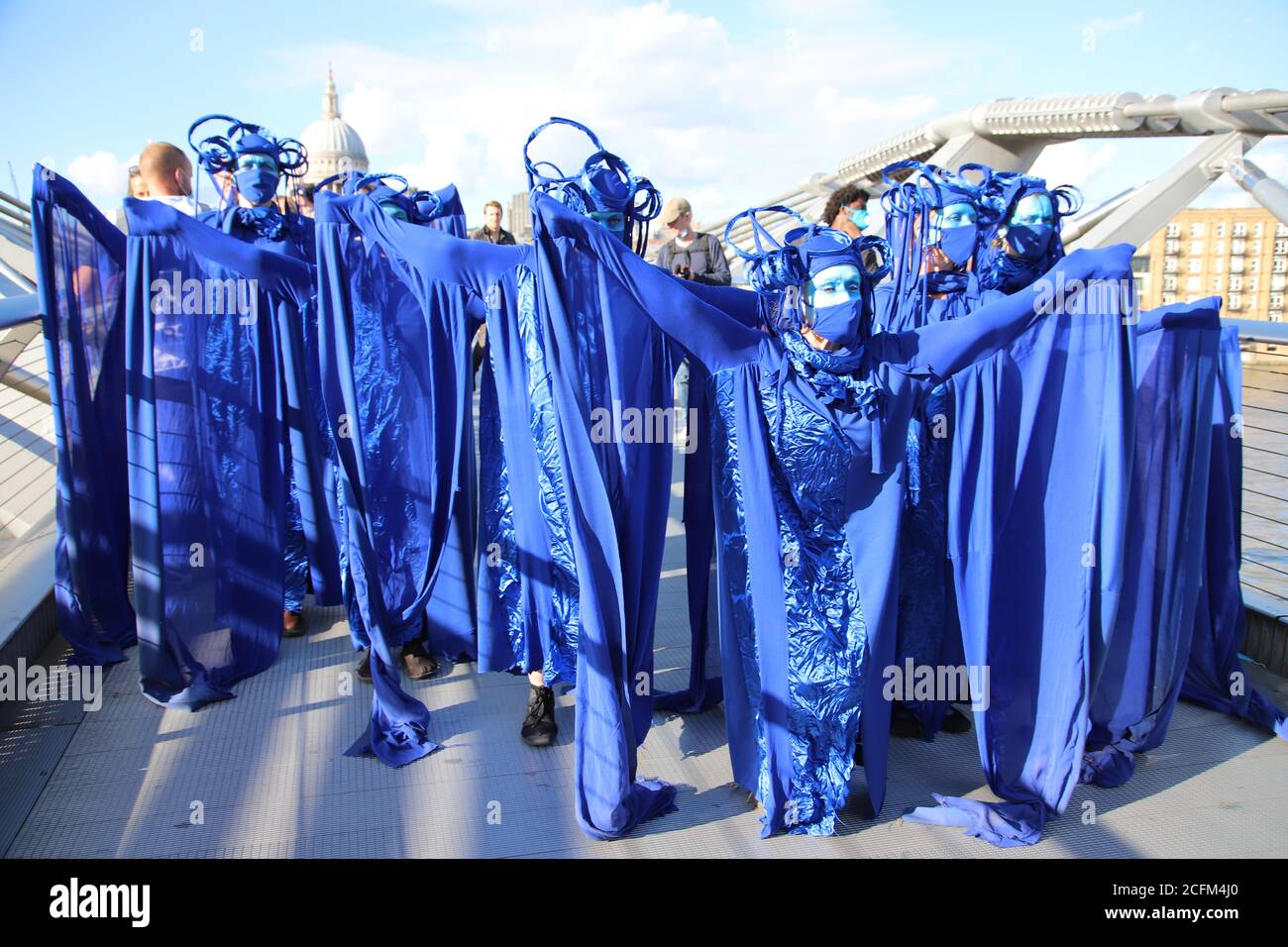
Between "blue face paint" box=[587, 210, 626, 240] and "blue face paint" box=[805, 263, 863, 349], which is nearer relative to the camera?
"blue face paint" box=[805, 263, 863, 349]

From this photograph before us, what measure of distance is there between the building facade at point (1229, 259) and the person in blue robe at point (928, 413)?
75.6m

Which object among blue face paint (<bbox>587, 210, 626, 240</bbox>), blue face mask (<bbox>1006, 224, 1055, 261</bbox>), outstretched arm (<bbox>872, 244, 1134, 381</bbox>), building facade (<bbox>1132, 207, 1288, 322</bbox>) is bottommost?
outstretched arm (<bbox>872, 244, 1134, 381</bbox>)

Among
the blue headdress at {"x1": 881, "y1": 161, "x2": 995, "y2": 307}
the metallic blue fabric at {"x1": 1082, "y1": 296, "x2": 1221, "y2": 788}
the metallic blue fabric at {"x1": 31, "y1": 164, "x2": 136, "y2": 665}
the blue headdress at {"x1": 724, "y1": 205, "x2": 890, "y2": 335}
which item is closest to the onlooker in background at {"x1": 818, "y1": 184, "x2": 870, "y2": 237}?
the blue headdress at {"x1": 881, "y1": 161, "x2": 995, "y2": 307}

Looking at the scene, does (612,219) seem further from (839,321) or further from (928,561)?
(928,561)

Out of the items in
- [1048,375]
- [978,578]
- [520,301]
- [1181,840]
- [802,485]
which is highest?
[520,301]

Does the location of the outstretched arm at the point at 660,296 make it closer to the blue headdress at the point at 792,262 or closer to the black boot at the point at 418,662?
the blue headdress at the point at 792,262

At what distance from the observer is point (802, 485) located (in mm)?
2479

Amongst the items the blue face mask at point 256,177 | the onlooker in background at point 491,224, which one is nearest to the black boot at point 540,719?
the blue face mask at point 256,177

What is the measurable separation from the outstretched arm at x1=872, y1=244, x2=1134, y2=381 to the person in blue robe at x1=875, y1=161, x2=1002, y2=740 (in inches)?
4.0

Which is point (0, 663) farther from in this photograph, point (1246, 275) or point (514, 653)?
point (1246, 275)

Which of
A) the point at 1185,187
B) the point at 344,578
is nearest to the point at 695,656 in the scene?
the point at 344,578

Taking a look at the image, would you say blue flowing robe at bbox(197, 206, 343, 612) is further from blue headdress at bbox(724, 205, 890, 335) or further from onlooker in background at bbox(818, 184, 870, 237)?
onlooker in background at bbox(818, 184, 870, 237)

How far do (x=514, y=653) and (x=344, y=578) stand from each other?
659mm

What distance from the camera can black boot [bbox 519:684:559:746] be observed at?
2.98 meters
